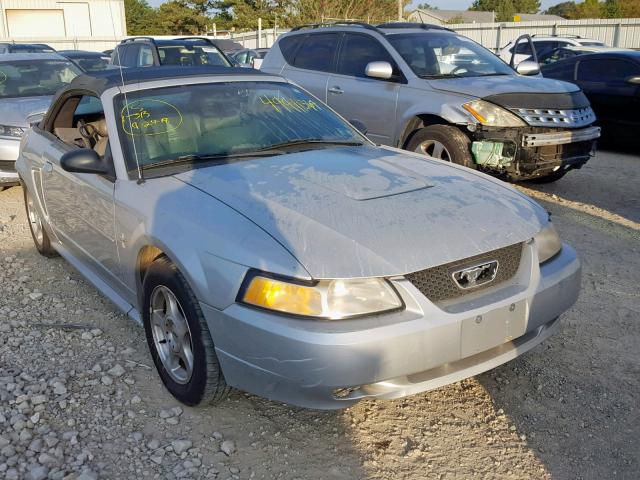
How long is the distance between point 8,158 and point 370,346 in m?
6.00

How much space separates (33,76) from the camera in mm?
8648

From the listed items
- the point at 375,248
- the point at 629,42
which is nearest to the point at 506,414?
the point at 375,248

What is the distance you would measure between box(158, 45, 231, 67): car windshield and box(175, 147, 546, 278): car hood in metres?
9.44

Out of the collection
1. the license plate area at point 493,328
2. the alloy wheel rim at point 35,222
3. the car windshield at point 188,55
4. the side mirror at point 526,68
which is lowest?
the alloy wheel rim at point 35,222

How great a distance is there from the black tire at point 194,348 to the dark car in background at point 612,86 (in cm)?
820

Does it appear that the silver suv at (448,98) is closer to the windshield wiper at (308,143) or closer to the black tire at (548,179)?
the black tire at (548,179)

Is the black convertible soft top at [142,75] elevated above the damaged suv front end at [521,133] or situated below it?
above

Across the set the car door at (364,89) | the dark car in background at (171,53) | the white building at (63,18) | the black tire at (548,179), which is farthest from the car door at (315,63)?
the white building at (63,18)

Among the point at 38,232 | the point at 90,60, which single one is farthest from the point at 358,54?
the point at 90,60

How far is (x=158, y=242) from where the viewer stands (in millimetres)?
3053

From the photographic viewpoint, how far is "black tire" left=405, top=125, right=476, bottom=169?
6469mm

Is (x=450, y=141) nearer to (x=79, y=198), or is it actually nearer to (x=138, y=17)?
(x=79, y=198)

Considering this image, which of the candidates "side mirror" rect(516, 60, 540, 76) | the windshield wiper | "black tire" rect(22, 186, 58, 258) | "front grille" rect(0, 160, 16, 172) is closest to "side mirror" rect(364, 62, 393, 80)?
"side mirror" rect(516, 60, 540, 76)

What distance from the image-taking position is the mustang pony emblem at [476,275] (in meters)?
2.72
